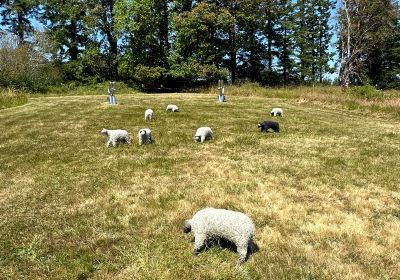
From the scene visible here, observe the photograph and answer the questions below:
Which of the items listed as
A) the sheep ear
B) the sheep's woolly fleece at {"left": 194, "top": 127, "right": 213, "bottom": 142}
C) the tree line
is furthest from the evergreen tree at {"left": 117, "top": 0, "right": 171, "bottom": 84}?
the sheep ear

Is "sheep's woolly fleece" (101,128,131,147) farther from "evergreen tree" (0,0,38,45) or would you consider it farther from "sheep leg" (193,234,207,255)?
"evergreen tree" (0,0,38,45)

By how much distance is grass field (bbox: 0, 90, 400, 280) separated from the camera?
17.3 ft

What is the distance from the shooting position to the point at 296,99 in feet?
88.1

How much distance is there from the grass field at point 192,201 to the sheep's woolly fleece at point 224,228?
20cm

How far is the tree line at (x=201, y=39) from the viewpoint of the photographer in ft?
121

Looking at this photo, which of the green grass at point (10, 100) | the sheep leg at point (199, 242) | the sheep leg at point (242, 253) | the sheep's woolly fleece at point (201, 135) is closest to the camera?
the sheep leg at point (242, 253)

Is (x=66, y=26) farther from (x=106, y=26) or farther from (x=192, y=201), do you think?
(x=192, y=201)

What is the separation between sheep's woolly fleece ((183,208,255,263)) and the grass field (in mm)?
205

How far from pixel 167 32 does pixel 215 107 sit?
64.1ft

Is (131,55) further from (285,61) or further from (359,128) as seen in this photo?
(359,128)

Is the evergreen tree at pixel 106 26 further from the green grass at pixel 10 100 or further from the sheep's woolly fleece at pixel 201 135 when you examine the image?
the sheep's woolly fleece at pixel 201 135

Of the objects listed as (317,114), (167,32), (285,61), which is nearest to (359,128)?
(317,114)

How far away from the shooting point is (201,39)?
126 ft

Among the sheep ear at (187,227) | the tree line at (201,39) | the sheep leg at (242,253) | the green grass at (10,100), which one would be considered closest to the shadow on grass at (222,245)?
Answer: the sheep leg at (242,253)
